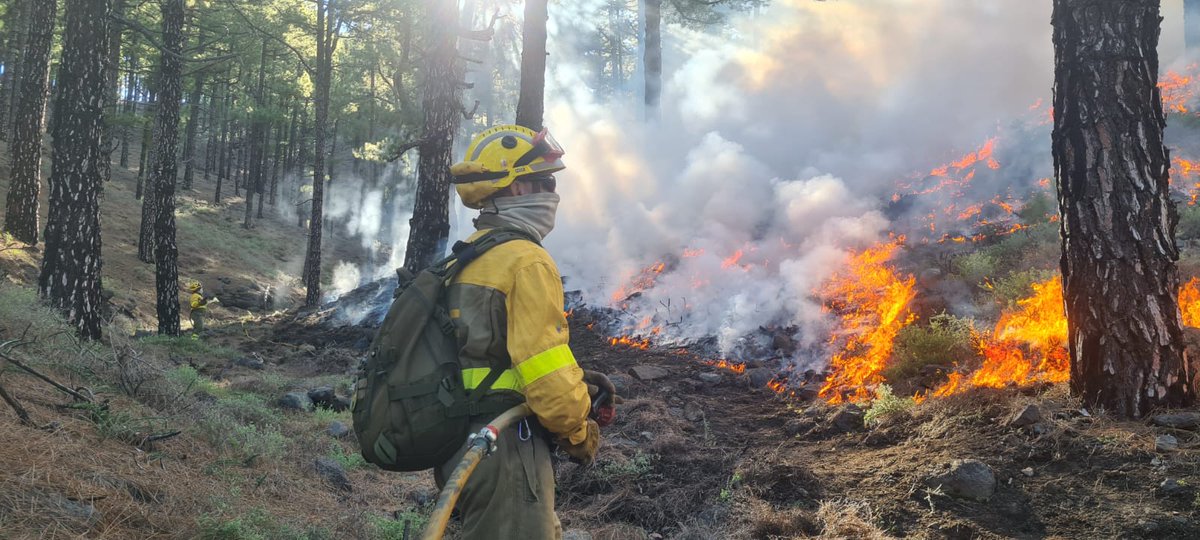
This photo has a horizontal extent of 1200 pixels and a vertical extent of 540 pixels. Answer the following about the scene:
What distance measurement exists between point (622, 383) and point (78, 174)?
6.54 meters

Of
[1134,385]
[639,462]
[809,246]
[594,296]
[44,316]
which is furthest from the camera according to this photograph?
[594,296]

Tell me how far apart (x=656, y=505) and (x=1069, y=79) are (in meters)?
4.28

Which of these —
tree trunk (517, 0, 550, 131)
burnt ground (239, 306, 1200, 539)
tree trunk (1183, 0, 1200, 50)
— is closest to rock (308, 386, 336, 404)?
burnt ground (239, 306, 1200, 539)

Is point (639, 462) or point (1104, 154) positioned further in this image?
point (639, 462)

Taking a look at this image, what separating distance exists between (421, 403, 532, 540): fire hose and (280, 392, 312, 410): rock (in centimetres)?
565

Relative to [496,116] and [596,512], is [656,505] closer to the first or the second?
[596,512]

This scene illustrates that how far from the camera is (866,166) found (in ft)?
→ 45.2

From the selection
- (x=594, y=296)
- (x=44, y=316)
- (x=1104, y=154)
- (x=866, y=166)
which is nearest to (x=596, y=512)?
(x=1104, y=154)

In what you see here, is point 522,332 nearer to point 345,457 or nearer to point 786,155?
point 345,457

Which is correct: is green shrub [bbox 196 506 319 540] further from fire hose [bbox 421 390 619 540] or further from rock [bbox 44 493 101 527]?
fire hose [bbox 421 390 619 540]

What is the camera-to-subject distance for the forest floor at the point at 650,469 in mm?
3531

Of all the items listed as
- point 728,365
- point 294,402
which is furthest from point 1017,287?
point 294,402

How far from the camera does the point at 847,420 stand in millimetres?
6277

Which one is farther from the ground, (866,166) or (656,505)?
(866,166)
